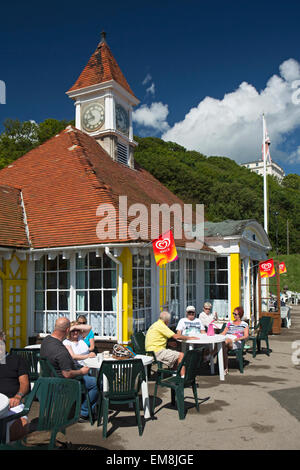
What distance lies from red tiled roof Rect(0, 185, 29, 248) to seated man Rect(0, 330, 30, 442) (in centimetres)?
511

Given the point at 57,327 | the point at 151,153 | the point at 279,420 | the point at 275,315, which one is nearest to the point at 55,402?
the point at 57,327

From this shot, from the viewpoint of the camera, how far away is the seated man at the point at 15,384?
4004mm

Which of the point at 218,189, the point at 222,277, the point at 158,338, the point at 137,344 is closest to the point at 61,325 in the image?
the point at 158,338

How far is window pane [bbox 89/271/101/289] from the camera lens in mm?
9102

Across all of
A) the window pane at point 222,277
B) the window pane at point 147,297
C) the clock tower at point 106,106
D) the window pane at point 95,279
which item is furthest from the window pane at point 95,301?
the clock tower at point 106,106

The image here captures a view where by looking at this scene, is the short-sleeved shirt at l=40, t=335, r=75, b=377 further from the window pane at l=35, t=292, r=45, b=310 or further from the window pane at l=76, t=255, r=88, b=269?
the window pane at l=35, t=292, r=45, b=310

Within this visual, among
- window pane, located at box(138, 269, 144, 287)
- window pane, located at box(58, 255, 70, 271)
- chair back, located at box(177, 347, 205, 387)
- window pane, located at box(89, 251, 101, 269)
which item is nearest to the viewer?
chair back, located at box(177, 347, 205, 387)

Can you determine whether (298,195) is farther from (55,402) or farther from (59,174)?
(55,402)

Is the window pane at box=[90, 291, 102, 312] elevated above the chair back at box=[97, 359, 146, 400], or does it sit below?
above

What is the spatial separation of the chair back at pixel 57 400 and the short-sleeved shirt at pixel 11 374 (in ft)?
0.74

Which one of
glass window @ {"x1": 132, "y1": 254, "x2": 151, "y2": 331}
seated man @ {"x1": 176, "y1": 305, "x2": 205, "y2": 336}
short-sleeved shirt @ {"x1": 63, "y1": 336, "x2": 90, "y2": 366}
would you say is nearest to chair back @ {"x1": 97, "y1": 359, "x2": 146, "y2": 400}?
short-sleeved shirt @ {"x1": 63, "y1": 336, "x2": 90, "y2": 366}

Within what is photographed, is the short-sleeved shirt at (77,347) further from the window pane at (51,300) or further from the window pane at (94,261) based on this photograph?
the window pane at (51,300)

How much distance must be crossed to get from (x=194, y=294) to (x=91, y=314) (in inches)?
182

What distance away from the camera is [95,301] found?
9102 mm
